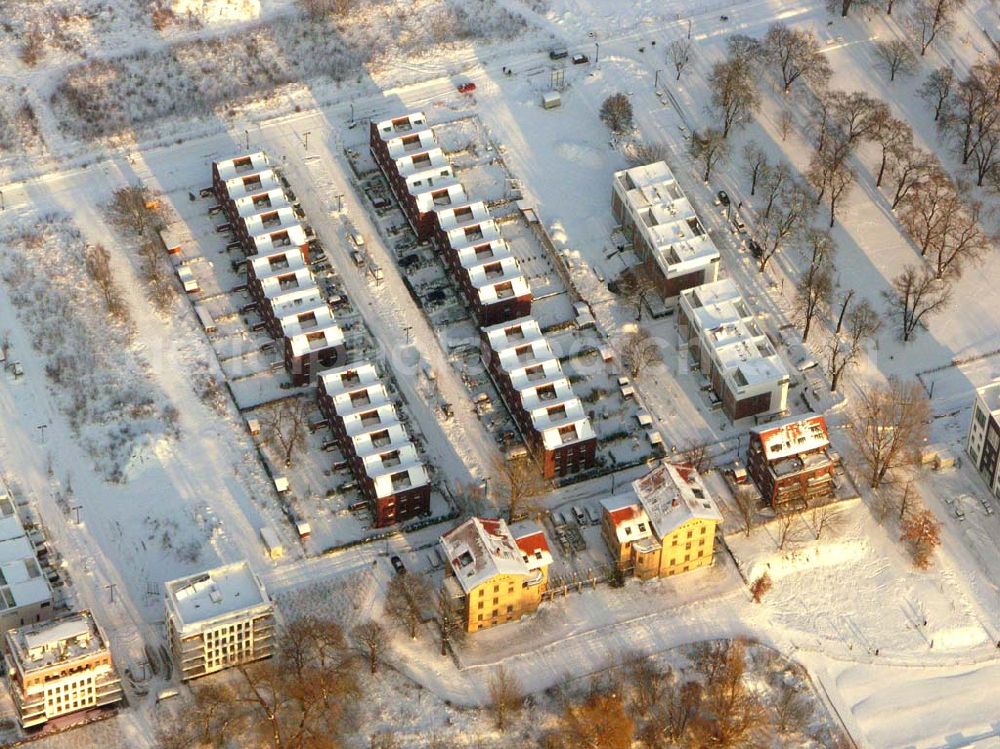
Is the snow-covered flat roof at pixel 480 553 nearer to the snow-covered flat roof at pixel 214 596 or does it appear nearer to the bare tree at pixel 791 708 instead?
the snow-covered flat roof at pixel 214 596

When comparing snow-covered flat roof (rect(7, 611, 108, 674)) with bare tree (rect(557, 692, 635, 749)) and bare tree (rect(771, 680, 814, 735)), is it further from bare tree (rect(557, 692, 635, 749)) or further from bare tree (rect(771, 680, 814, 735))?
bare tree (rect(771, 680, 814, 735))

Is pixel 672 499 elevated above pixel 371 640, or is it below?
above

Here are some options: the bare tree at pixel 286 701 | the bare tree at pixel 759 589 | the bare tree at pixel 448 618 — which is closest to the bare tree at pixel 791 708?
the bare tree at pixel 759 589

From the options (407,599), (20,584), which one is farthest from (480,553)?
(20,584)

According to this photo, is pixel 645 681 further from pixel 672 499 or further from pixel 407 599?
pixel 407 599

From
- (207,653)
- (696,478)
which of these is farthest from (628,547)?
(207,653)

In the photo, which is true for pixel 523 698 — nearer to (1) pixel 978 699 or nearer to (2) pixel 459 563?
(2) pixel 459 563

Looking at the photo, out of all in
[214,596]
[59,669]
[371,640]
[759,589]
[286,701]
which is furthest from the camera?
[759,589]
